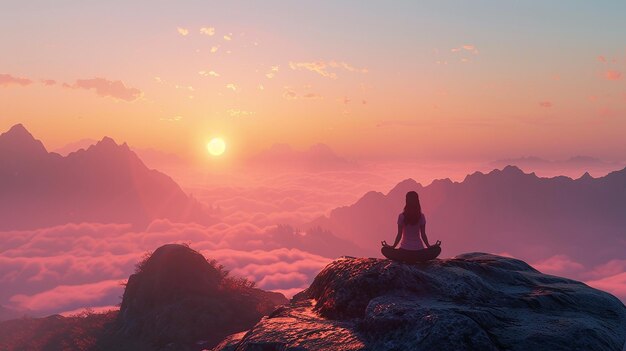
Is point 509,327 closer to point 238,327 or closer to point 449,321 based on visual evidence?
point 449,321

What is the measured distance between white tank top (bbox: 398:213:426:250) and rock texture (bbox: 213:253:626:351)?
0.69 metres

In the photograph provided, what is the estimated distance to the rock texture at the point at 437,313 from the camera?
8.98 m

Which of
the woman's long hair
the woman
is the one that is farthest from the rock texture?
the woman's long hair

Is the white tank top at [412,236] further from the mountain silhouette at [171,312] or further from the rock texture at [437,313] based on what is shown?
the mountain silhouette at [171,312]

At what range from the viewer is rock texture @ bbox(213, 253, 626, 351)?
8977 mm

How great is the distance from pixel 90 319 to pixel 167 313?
1265 cm

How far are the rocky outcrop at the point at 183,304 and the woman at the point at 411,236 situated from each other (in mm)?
20783

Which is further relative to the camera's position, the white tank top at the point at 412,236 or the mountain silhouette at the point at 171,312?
the mountain silhouette at the point at 171,312

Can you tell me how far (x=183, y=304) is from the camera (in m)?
33.1

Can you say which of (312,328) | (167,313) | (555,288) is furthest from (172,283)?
(555,288)

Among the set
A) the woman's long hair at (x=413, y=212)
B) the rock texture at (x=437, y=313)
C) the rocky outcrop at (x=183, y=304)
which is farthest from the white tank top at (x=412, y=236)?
the rocky outcrop at (x=183, y=304)

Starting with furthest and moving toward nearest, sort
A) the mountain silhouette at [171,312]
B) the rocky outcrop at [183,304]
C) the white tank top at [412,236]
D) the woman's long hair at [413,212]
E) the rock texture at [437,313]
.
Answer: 1. the mountain silhouette at [171,312]
2. the rocky outcrop at [183,304]
3. the woman's long hair at [413,212]
4. the white tank top at [412,236]
5. the rock texture at [437,313]

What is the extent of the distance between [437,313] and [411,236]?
447cm

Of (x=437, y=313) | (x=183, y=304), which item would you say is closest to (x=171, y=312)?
(x=183, y=304)
